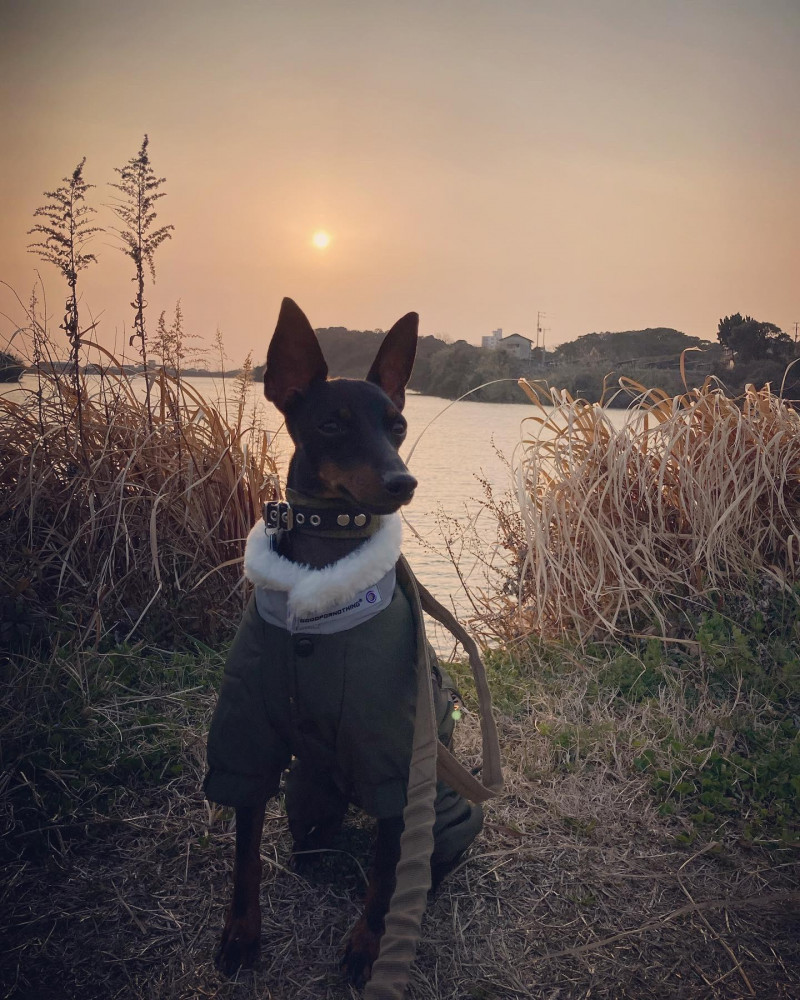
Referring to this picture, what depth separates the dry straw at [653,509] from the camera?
3604mm

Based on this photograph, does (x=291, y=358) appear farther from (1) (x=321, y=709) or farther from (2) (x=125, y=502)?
(2) (x=125, y=502)

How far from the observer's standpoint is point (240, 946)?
178 cm

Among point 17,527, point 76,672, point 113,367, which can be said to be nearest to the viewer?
point 76,672

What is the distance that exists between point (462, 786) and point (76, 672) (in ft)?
5.26

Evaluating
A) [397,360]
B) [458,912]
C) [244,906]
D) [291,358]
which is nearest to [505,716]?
[458,912]

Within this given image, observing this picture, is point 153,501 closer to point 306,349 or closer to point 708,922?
point 306,349

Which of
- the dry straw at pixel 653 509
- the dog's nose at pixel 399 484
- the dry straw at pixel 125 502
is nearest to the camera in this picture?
A: the dog's nose at pixel 399 484

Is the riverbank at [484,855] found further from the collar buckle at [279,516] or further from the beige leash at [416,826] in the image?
the collar buckle at [279,516]

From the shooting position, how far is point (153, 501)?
335 cm

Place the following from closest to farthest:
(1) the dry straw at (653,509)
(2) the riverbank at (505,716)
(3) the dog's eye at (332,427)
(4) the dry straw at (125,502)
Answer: (3) the dog's eye at (332,427), (2) the riverbank at (505,716), (4) the dry straw at (125,502), (1) the dry straw at (653,509)

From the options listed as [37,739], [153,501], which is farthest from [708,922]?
[153,501]

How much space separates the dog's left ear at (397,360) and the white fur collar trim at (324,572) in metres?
0.39

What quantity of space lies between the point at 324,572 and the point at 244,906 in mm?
882

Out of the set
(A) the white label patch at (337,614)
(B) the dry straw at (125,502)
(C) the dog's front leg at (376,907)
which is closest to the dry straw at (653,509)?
(B) the dry straw at (125,502)
